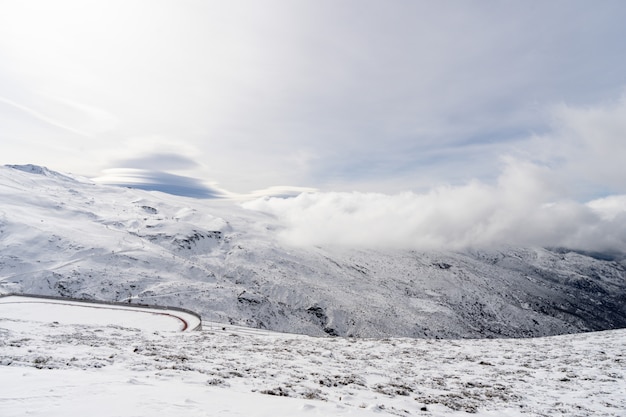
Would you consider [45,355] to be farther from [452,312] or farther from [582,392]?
[452,312]

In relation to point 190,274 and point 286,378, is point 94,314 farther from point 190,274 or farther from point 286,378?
point 190,274

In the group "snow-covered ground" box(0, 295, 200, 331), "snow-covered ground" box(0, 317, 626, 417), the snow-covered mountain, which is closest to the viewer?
"snow-covered ground" box(0, 317, 626, 417)

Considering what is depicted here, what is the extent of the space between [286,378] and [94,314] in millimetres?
29347

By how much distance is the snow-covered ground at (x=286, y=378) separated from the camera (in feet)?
23.9

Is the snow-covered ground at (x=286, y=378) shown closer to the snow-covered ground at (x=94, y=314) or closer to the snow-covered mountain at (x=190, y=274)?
the snow-covered ground at (x=94, y=314)

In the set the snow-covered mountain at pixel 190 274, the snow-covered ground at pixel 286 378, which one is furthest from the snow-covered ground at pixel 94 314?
the snow-covered mountain at pixel 190 274

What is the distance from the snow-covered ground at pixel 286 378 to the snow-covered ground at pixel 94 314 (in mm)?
9899

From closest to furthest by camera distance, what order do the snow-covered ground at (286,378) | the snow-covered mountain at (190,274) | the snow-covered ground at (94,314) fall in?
1. the snow-covered ground at (286,378)
2. the snow-covered ground at (94,314)
3. the snow-covered mountain at (190,274)

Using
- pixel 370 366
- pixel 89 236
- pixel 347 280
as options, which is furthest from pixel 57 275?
pixel 347 280

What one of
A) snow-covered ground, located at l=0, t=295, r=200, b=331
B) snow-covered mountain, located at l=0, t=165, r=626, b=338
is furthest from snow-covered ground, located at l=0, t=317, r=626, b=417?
snow-covered mountain, located at l=0, t=165, r=626, b=338

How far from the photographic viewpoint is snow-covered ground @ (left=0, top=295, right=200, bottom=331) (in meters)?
28.8

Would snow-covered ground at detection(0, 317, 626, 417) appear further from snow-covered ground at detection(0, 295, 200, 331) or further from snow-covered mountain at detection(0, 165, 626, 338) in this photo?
snow-covered mountain at detection(0, 165, 626, 338)

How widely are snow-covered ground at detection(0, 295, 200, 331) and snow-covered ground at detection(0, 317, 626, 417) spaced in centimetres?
990

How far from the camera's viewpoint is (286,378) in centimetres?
1153
